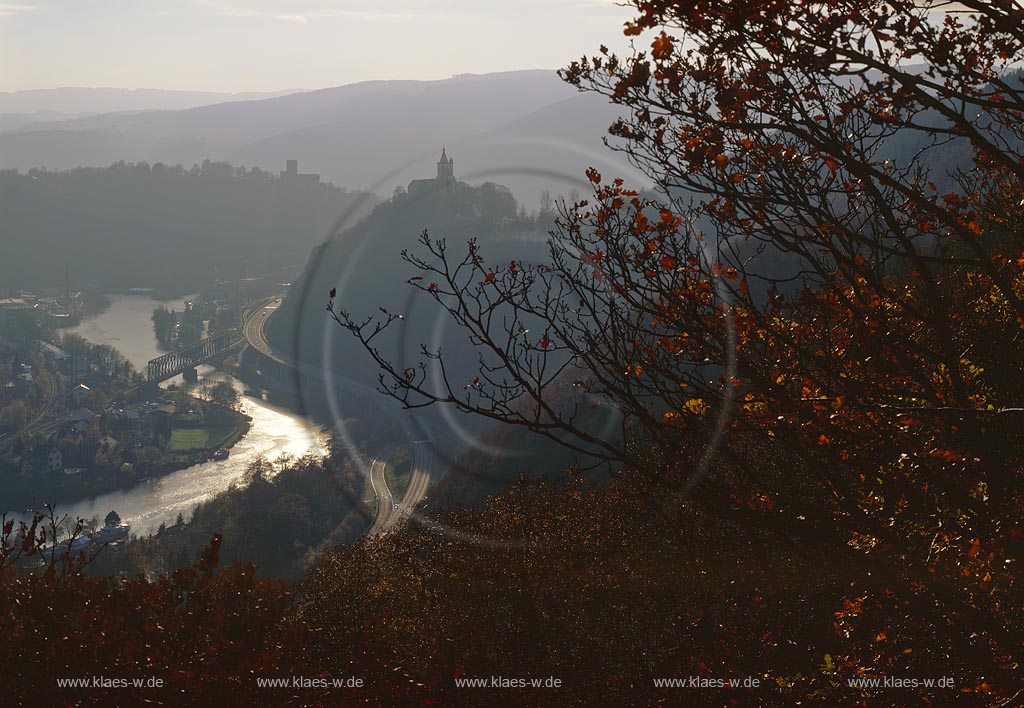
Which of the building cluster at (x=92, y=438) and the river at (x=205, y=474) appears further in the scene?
the building cluster at (x=92, y=438)

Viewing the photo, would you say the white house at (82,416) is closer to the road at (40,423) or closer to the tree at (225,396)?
the road at (40,423)

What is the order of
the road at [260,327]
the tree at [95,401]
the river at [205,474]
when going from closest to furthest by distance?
the river at [205,474], the tree at [95,401], the road at [260,327]

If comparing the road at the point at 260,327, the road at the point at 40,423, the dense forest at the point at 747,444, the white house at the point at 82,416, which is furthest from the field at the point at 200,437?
the dense forest at the point at 747,444

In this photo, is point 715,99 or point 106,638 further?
point 106,638

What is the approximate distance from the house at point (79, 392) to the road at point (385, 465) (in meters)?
23.9

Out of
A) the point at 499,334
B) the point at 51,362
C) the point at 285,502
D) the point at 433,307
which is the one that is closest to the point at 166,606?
the point at 285,502

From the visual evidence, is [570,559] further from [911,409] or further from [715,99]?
[911,409]

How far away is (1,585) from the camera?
12531mm

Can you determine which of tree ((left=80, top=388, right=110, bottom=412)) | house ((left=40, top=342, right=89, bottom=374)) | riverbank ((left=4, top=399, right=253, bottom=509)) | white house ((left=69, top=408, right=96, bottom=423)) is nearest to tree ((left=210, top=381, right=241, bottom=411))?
riverbank ((left=4, top=399, right=253, bottom=509))

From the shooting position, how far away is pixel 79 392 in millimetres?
103938

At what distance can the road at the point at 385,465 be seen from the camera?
6100 centimetres

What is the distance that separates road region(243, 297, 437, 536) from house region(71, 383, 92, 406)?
23862 millimetres

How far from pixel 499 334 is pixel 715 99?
88.4 metres

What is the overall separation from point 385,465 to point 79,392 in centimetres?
5239
